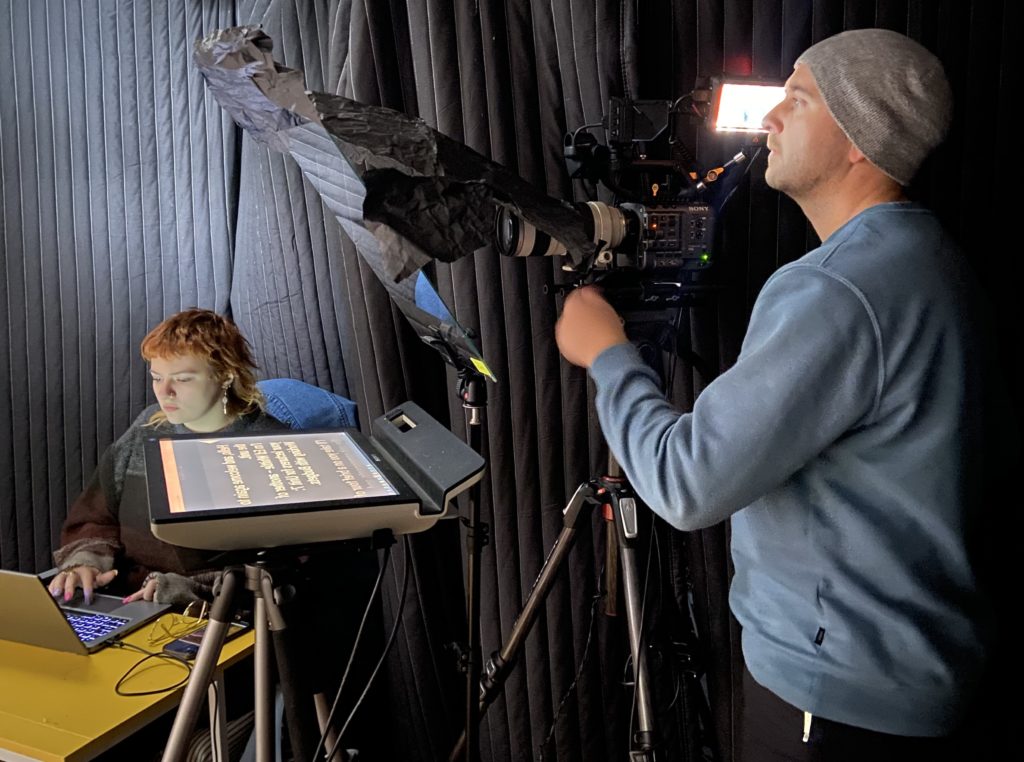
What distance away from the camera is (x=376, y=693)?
2031 mm

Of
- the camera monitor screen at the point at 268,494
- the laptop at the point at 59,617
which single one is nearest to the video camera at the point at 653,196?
the camera monitor screen at the point at 268,494

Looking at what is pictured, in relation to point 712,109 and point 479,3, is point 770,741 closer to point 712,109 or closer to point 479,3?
point 712,109

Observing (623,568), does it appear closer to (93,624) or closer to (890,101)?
(890,101)

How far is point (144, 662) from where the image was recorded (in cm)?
121

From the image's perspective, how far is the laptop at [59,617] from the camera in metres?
1.13

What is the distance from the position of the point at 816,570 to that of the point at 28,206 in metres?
2.34

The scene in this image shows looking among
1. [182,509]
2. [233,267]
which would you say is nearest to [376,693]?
[233,267]

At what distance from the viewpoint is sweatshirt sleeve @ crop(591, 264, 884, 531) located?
76cm

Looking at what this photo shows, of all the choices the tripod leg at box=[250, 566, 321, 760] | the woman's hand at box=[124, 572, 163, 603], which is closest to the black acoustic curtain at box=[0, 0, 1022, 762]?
the woman's hand at box=[124, 572, 163, 603]

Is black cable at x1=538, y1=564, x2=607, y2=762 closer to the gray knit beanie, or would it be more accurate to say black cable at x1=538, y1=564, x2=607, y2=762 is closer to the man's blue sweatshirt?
the man's blue sweatshirt

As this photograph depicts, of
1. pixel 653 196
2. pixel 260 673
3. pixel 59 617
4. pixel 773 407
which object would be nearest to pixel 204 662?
pixel 260 673

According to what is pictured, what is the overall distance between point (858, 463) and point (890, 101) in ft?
1.37

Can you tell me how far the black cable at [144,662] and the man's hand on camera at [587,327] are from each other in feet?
2.57

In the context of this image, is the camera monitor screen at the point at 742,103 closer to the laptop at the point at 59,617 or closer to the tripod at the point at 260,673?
the tripod at the point at 260,673
